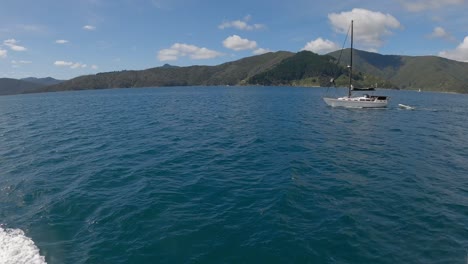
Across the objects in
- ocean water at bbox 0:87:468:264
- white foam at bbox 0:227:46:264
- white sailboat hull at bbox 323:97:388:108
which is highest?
white sailboat hull at bbox 323:97:388:108

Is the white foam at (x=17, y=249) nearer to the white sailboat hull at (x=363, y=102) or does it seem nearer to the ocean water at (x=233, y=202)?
the ocean water at (x=233, y=202)

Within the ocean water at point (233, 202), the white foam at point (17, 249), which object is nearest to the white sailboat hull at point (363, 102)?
the ocean water at point (233, 202)

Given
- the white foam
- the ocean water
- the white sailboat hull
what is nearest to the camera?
the white foam

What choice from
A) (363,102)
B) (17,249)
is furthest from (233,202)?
(363,102)

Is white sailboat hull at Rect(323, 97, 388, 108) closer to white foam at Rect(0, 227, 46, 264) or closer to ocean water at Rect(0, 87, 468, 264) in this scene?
ocean water at Rect(0, 87, 468, 264)

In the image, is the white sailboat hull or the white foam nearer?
the white foam

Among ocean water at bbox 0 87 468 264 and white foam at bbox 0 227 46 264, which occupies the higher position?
ocean water at bbox 0 87 468 264

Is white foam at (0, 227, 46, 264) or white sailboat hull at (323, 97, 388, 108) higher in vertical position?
white sailboat hull at (323, 97, 388, 108)

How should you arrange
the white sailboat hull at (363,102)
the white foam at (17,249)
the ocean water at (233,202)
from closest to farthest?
the white foam at (17,249)
the ocean water at (233,202)
the white sailboat hull at (363,102)

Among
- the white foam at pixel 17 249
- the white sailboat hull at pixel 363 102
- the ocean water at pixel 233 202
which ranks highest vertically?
the white sailboat hull at pixel 363 102

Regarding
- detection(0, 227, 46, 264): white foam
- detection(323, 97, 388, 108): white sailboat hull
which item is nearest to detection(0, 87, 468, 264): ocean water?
detection(0, 227, 46, 264): white foam

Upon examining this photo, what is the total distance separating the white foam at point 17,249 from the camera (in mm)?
14734

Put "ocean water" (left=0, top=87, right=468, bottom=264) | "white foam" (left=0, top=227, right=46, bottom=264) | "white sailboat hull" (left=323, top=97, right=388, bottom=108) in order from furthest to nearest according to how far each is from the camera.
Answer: "white sailboat hull" (left=323, top=97, right=388, bottom=108), "ocean water" (left=0, top=87, right=468, bottom=264), "white foam" (left=0, top=227, right=46, bottom=264)

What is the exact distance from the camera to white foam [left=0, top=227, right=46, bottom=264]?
48.3 feet
